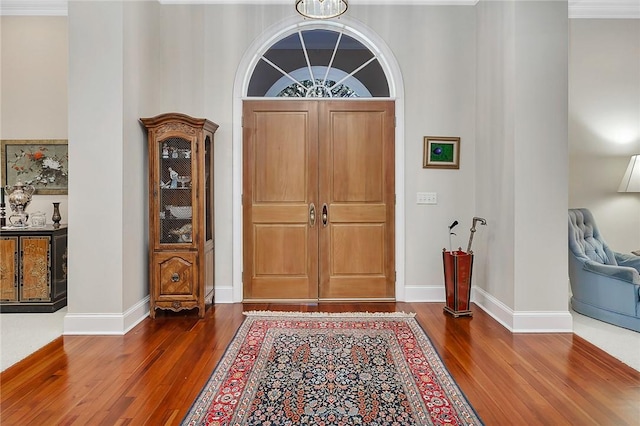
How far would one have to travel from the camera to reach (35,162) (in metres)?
4.86

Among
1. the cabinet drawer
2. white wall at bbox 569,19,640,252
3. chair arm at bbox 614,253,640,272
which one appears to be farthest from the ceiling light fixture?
chair arm at bbox 614,253,640,272

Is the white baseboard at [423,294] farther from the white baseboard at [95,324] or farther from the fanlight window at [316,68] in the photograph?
the white baseboard at [95,324]

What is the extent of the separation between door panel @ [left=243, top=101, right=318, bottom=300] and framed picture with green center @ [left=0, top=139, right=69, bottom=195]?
7.76 feet

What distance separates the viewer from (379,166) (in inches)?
176

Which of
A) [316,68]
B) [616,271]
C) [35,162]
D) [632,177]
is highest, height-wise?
[316,68]

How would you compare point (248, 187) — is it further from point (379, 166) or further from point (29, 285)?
point (29, 285)

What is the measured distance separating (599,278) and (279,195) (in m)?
3.25

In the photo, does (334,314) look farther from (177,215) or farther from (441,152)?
(441,152)

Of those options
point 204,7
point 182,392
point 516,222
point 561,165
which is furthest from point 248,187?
point 561,165

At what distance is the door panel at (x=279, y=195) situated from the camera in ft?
14.5

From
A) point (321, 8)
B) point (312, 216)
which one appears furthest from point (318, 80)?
point (312, 216)

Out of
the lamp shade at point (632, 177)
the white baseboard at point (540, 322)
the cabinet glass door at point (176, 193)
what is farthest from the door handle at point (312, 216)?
the lamp shade at point (632, 177)

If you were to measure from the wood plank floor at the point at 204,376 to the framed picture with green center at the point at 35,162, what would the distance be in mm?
2412

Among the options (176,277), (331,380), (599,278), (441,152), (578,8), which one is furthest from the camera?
(578,8)
